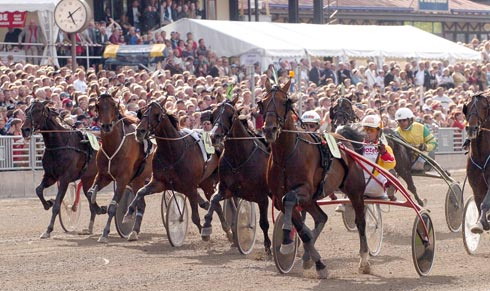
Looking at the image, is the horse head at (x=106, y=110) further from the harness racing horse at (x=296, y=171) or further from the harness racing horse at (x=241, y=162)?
the harness racing horse at (x=296, y=171)

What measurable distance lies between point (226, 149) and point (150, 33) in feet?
45.1

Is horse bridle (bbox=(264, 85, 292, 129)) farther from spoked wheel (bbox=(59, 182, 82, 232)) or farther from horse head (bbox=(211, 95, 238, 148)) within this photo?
spoked wheel (bbox=(59, 182, 82, 232))

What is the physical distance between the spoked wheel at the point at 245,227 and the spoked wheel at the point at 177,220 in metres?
0.97

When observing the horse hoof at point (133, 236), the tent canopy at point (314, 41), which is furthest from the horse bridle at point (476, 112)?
the tent canopy at point (314, 41)

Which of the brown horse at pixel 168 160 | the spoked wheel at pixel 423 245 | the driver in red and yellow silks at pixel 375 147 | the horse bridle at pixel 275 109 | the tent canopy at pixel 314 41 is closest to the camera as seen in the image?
the horse bridle at pixel 275 109

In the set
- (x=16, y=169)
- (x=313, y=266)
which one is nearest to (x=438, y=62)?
(x=16, y=169)

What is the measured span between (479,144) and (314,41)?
50.4 ft

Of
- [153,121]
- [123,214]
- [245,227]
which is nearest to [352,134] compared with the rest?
[245,227]

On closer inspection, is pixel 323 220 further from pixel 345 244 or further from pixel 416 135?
pixel 416 135

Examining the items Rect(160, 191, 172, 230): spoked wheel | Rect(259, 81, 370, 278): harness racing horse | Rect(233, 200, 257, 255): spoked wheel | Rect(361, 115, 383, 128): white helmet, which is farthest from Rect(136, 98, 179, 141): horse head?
Rect(259, 81, 370, 278): harness racing horse

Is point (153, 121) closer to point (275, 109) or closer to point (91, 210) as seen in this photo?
point (91, 210)

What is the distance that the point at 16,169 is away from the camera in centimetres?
1950

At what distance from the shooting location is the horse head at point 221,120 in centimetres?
1260

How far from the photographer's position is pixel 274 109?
10.9 m
